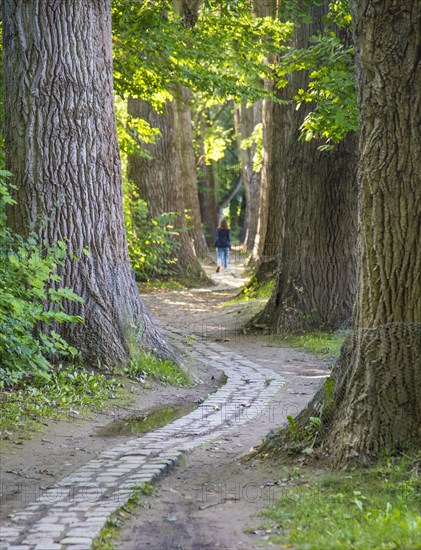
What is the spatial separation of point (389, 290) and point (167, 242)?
18891 millimetres

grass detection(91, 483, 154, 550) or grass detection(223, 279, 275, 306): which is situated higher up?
grass detection(223, 279, 275, 306)

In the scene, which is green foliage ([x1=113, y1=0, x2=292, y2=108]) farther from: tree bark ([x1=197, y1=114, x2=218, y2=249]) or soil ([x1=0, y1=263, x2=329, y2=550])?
tree bark ([x1=197, y1=114, x2=218, y2=249])

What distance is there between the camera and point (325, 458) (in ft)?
20.8

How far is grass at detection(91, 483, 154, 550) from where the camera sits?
5172mm

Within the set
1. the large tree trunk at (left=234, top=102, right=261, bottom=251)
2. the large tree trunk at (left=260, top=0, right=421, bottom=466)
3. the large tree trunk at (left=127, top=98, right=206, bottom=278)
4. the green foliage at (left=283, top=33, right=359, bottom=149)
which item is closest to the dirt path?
the large tree trunk at (left=260, top=0, right=421, bottom=466)

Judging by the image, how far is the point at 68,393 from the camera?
30.0ft

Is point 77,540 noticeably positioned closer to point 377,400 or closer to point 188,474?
point 188,474

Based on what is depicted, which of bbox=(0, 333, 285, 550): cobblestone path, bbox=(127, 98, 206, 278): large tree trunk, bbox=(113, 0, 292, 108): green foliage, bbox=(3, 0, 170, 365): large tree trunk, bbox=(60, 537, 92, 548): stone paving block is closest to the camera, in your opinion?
bbox=(60, 537, 92, 548): stone paving block

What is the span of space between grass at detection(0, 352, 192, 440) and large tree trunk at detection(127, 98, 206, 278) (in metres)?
14.8

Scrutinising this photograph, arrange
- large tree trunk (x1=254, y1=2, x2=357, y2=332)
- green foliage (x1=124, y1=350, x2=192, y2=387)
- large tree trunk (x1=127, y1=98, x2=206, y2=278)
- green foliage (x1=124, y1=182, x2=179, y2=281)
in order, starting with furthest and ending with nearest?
large tree trunk (x1=127, y1=98, x2=206, y2=278), green foliage (x1=124, y1=182, x2=179, y2=281), large tree trunk (x1=254, y1=2, x2=357, y2=332), green foliage (x1=124, y1=350, x2=192, y2=387)

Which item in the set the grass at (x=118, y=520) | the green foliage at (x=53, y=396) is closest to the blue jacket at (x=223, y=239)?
the green foliage at (x=53, y=396)

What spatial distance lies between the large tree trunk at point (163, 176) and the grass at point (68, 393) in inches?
584

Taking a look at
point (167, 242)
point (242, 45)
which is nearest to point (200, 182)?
point (167, 242)

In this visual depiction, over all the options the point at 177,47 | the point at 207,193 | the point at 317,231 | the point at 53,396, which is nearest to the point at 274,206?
the point at 317,231
